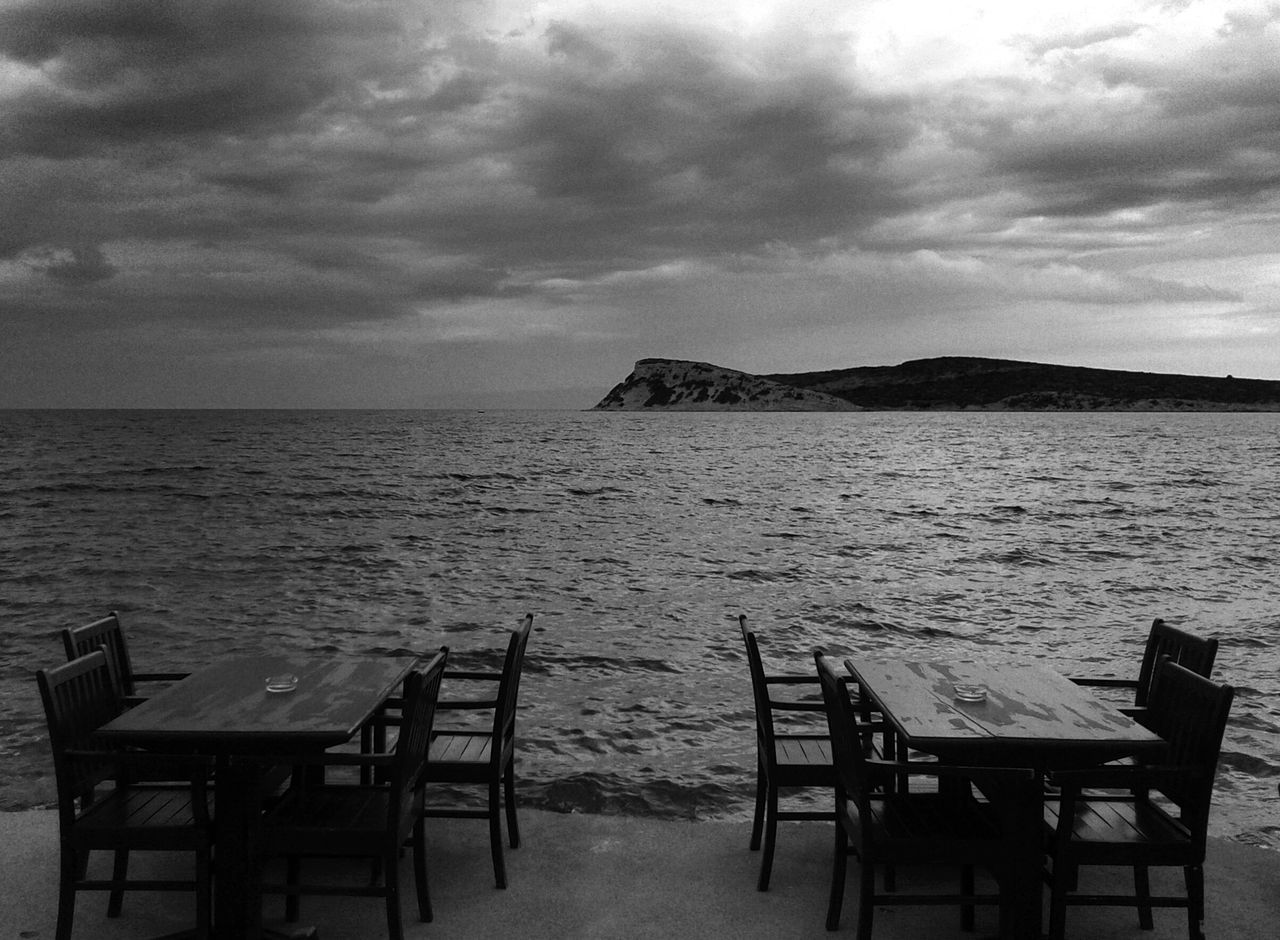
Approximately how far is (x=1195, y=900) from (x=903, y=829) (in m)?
1.29

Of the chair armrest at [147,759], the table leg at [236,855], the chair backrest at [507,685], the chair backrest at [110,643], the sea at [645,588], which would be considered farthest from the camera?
the sea at [645,588]

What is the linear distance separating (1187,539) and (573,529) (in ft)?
58.1

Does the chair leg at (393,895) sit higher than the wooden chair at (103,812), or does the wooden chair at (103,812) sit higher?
the wooden chair at (103,812)

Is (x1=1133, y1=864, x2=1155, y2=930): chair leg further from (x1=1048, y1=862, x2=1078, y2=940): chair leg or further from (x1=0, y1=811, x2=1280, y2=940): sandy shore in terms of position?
(x1=1048, y1=862, x2=1078, y2=940): chair leg

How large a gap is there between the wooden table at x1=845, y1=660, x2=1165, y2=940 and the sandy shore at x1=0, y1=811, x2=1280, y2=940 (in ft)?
2.19

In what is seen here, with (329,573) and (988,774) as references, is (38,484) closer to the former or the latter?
(329,573)

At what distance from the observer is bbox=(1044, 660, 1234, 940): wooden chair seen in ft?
14.2

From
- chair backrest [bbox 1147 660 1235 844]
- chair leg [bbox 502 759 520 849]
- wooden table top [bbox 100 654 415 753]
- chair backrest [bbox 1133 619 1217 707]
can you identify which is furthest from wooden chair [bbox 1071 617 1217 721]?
wooden table top [bbox 100 654 415 753]

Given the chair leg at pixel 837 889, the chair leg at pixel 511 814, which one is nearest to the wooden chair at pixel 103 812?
the chair leg at pixel 511 814

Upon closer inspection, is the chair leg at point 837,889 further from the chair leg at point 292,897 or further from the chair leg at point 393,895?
the chair leg at point 292,897

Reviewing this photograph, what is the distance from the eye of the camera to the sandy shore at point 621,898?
15.4 feet

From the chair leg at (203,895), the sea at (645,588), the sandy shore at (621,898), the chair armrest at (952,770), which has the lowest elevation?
the sea at (645,588)

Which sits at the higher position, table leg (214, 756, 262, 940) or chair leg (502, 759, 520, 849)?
table leg (214, 756, 262, 940)

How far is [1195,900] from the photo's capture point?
4.47m
